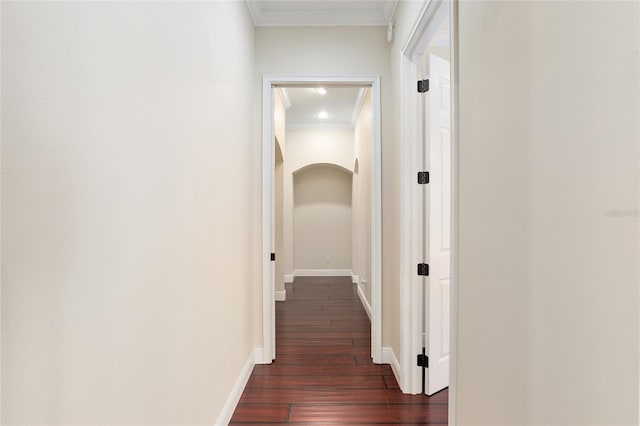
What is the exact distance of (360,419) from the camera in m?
2.19

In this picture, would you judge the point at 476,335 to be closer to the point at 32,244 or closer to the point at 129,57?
the point at 32,244

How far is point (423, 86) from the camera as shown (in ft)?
8.04

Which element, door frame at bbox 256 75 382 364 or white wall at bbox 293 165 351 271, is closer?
door frame at bbox 256 75 382 364

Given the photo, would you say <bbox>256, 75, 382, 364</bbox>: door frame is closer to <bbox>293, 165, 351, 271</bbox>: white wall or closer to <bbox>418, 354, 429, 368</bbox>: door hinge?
<bbox>418, 354, 429, 368</bbox>: door hinge

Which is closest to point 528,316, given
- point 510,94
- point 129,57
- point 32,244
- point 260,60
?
point 510,94

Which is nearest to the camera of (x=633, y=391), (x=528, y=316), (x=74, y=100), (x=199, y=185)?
(x=633, y=391)

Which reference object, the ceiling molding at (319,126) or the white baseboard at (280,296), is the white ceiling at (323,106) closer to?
the ceiling molding at (319,126)

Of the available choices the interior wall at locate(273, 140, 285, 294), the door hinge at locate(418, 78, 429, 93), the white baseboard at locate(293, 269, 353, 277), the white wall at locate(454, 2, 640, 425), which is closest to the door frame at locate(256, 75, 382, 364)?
the door hinge at locate(418, 78, 429, 93)

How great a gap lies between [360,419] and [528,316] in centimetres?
159

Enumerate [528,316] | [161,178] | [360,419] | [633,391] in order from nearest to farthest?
1. [633,391]
2. [528,316]
3. [161,178]
4. [360,419]

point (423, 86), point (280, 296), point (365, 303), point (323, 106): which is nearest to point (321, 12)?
point (423, 86)

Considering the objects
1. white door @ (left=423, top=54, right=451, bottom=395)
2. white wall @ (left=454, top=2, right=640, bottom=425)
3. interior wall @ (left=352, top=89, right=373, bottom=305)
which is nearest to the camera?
white wall @ (left=454, top=2, right=640, bottom=425)

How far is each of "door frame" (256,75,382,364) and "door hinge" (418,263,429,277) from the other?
21.5 inches

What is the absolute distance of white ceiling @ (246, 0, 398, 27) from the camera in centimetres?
284
